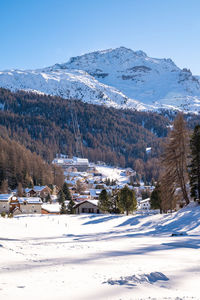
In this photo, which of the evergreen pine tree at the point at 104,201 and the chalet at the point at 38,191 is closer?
the evergreen pine tree at the point at 104,201

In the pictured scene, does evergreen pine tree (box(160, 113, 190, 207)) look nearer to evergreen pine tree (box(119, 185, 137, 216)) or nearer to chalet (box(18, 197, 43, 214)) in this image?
evergreen pine tree (box(119, 185, 137, 216))

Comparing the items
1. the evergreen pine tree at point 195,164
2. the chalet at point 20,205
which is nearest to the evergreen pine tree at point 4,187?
the chalet at point 20,205

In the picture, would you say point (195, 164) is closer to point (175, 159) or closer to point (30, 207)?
point (175, 159)

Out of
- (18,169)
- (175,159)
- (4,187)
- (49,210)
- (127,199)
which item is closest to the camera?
(175,159)

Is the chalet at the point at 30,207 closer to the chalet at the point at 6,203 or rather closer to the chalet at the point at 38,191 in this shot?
the chalet at the point at 6,203

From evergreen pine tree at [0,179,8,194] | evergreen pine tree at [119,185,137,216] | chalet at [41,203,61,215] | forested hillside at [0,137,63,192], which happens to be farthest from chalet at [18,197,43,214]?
evergreen pine tree at [119,185,137,216]

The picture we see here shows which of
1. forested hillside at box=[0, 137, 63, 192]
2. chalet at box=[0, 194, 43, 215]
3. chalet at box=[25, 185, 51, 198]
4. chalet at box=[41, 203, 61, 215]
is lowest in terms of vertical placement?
chalet at box=[41, 203, 61, 215]

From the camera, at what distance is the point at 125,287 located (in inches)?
258

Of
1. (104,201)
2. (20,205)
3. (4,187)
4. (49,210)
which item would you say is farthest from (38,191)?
(104,201)

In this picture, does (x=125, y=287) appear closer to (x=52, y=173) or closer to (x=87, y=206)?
(x=87, y=206)

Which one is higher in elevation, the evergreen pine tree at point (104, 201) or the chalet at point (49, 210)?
the evergreen pine tree at point (104, 201)

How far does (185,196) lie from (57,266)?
80.7ft

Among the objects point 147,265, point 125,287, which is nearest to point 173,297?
point 125,287

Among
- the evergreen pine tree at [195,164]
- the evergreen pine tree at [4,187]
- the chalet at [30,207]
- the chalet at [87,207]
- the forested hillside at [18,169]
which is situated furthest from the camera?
the forested hillside at [18,169]
